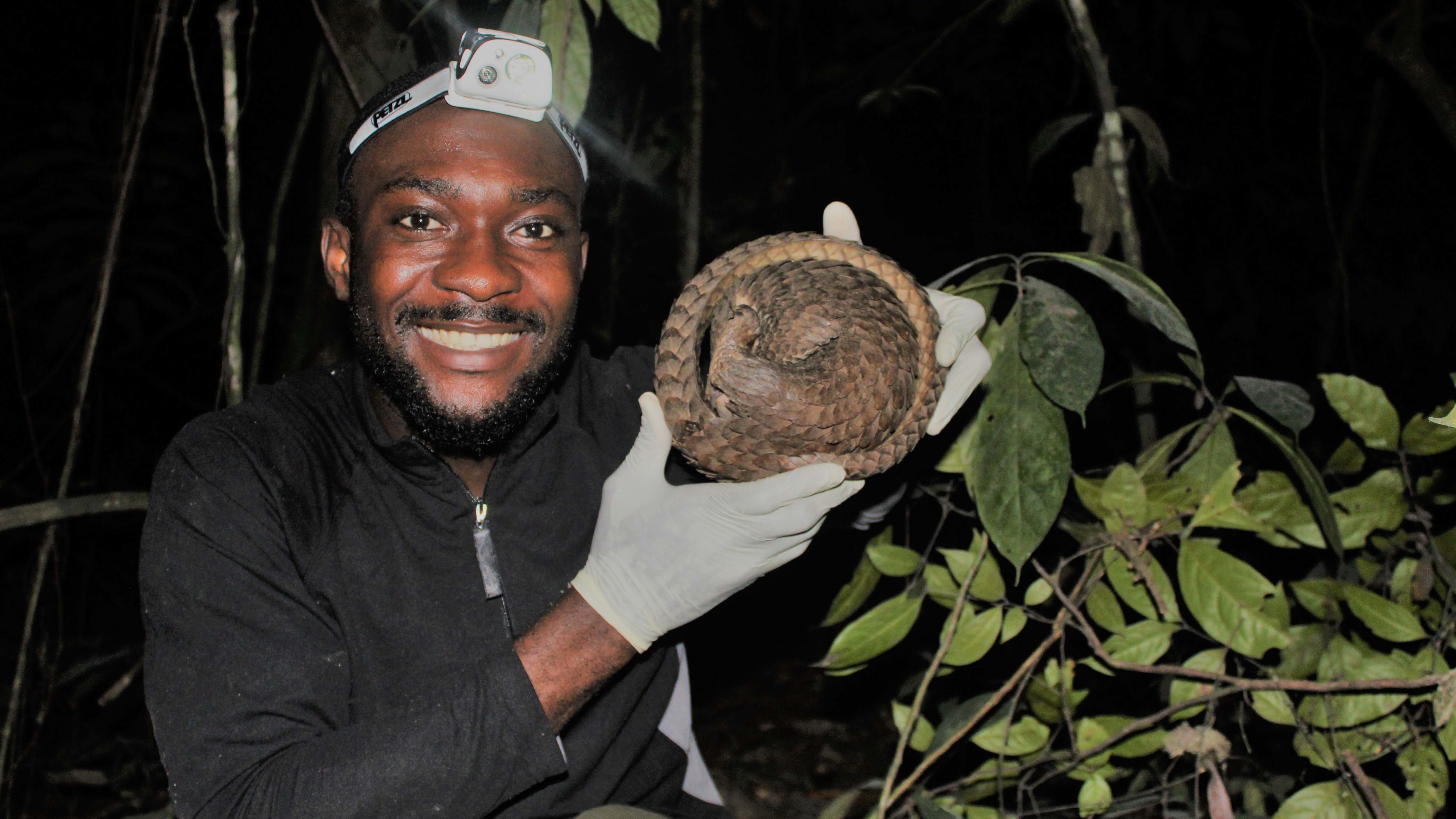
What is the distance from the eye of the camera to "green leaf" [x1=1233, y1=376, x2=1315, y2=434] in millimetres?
1441

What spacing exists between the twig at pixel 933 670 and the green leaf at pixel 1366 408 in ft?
1.95

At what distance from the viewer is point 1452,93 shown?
210cm

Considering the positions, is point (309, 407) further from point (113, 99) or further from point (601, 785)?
point (113, 99)

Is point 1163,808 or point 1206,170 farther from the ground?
point 1206,170

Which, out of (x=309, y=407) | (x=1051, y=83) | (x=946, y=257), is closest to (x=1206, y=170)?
(x=1051, y=83)

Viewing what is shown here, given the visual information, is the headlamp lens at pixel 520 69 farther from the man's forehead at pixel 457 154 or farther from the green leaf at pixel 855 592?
the green leaf at pixel 855 592

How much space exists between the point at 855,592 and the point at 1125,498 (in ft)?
1.57

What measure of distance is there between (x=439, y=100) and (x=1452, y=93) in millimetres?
2107

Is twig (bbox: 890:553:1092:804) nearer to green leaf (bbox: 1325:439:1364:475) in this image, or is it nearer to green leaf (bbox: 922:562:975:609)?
green leaf (bbox: 922:562:975:609)

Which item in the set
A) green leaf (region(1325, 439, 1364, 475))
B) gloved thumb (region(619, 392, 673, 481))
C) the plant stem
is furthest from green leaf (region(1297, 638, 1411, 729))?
the plant stem

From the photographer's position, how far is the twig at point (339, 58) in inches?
77.1

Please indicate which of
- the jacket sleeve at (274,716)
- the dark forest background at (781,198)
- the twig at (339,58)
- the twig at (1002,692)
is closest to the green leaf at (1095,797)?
the twig at (1002,692)

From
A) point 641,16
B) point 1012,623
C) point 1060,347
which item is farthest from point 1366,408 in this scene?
point 641,16

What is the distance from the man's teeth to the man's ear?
0.77 ft
